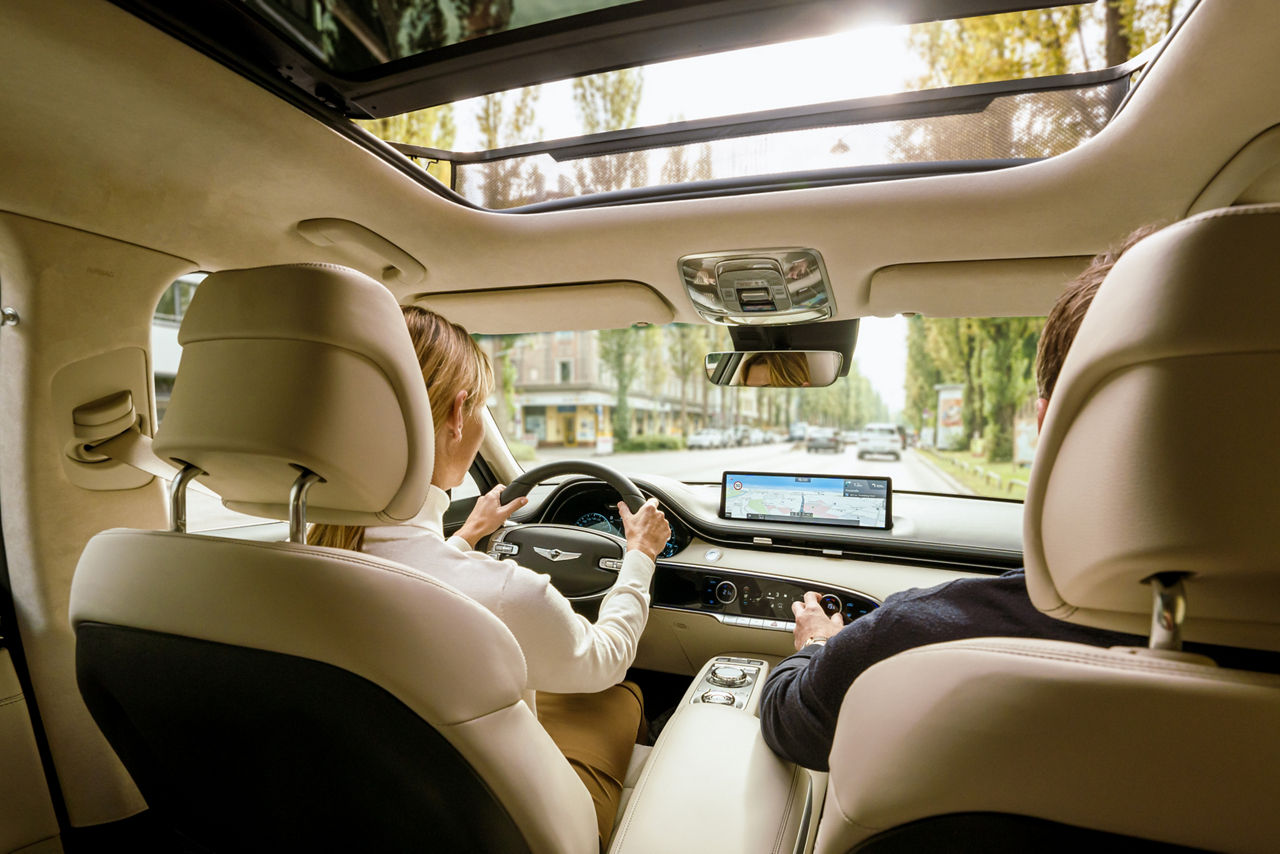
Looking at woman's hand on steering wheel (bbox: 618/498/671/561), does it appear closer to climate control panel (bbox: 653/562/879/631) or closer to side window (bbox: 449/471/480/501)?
climate control panel (bbox: 653/562/879/631)

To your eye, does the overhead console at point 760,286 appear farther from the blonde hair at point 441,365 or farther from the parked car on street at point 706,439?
the parked car on street at point 706,439

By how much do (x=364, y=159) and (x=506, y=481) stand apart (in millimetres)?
1944

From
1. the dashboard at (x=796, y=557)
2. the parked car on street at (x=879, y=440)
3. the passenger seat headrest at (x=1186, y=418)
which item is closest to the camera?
the passenger seat headrest at (x=1186, y=418)

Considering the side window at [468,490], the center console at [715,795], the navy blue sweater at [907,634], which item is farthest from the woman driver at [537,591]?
the side window at [468,490]

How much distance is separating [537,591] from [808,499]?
5.89 ft

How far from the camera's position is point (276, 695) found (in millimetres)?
966

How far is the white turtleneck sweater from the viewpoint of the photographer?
1284 mm

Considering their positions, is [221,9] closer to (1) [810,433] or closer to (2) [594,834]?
(2) [594,834]

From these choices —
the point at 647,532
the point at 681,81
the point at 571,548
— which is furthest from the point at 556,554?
the point at 681,81

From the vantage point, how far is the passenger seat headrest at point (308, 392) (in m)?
1.07

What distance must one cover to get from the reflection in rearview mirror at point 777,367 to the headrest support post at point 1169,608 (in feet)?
7.01

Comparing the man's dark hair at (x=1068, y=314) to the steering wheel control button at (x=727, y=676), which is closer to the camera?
the man's dark hair at (x=1068, y=314)

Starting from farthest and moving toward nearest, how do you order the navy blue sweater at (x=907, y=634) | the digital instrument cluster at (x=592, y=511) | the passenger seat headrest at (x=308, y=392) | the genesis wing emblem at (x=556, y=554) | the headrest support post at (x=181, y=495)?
the digital instrument cluster at (x=592, y=511)
the genesis wing emblem at (x=556, y=554)
the headrest support post at (x=181, y=495)
the passenger seat headrest at (x=308, y=392)
the navy blue sweater at (x=907, y=634)

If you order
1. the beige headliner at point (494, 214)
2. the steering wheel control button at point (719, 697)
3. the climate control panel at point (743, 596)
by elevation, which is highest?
the beige headliner at point (494, 214)
